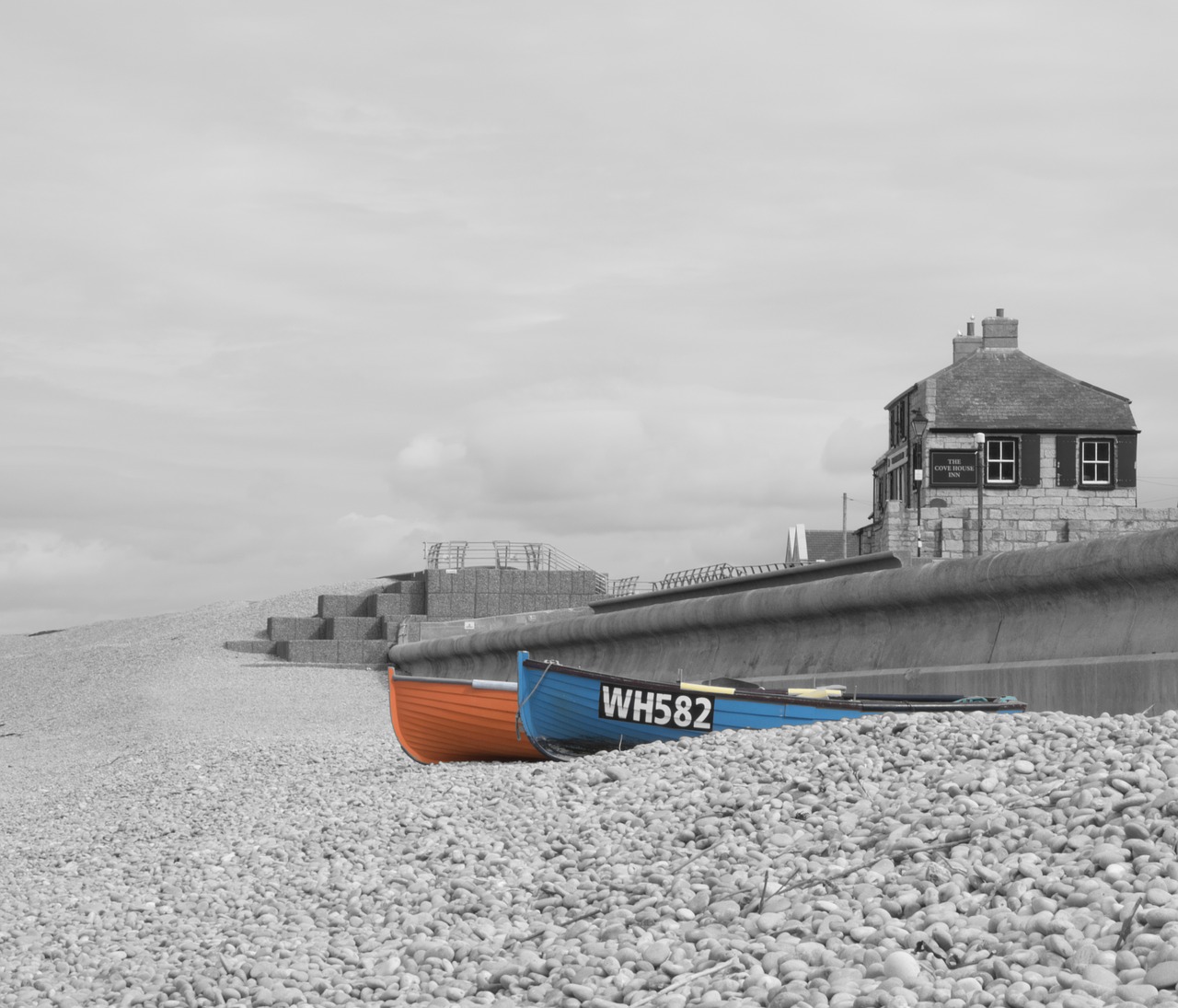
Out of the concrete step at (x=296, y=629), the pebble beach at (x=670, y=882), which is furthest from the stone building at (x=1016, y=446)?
the pebble beach at (x=670, y=882)

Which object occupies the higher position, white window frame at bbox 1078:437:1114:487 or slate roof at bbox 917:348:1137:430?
slate roof at bbox 917:348:1137:430

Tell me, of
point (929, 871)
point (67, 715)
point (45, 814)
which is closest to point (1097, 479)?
point (67, 715)

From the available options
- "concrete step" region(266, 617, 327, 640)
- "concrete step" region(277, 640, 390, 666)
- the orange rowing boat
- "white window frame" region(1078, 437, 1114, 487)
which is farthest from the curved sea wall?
"white window frame" region(1078, 437, 1114, 487)

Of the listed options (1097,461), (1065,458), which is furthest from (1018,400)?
(1097,461)

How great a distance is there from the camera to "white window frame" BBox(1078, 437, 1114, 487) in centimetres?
4394

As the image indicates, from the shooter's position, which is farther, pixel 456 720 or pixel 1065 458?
pixel 1065 458

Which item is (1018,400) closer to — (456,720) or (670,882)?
(456,720)

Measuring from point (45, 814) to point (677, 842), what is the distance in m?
7.92

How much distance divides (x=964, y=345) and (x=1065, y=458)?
6146mm

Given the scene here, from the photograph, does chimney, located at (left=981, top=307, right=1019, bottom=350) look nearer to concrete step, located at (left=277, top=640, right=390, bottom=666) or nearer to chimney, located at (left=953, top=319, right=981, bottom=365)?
Answer: chimney, located at (left=953, top=319, right=981, bottom=365)

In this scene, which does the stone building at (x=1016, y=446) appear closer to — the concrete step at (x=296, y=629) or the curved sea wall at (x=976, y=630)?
the concrete step at (x=296, y=629)

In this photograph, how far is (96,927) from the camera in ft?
23.7

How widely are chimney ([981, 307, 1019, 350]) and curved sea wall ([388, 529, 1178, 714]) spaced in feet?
101

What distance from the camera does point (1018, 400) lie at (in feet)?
147
